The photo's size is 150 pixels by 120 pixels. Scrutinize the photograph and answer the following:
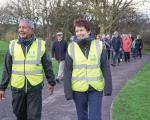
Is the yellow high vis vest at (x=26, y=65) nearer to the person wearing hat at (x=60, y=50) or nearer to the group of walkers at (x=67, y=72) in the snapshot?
the group of walkers at (x=67, y=72)

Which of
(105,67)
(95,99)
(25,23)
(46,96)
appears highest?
(25,23)

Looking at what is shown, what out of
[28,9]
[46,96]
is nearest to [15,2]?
[28,9]

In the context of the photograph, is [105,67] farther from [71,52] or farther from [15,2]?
[15,2]

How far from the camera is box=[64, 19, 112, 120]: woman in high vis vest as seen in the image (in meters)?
6.21

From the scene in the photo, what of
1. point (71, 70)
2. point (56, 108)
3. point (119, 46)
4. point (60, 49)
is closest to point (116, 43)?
point (119, 46)

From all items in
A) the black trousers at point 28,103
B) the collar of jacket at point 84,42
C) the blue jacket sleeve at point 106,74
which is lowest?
the black trousers at point 28,103

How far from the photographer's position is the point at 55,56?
15.6 metres

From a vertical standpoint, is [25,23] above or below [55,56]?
above

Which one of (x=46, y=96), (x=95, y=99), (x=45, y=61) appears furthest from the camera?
(x=46, y=96)

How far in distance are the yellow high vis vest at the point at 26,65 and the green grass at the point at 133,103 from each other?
2.61m

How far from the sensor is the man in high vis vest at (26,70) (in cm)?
654

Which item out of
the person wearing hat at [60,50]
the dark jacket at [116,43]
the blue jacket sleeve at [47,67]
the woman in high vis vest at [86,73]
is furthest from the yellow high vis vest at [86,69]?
the dark jacket at [116,43]

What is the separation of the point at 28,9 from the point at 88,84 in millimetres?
35768

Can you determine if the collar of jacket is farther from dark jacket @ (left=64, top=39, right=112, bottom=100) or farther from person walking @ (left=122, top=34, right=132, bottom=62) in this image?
person walking @ (left=122, top=34, right=132, bottom=62)
